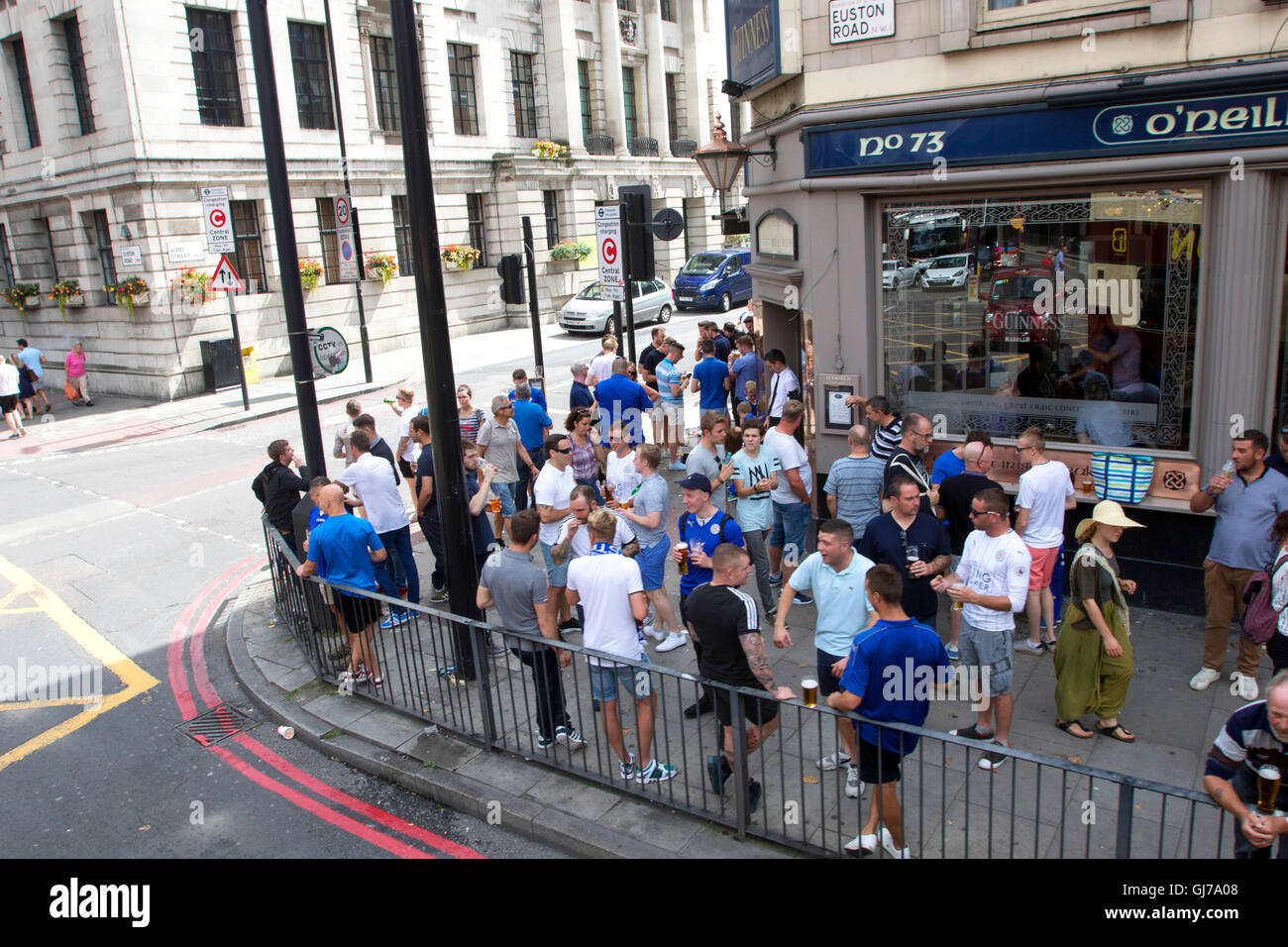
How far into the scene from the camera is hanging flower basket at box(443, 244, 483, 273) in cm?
3062

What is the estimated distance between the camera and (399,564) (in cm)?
905

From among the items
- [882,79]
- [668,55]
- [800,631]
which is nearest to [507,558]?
[800,631]

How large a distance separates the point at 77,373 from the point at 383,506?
18622mm

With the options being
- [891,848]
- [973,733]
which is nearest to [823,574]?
[891,848]

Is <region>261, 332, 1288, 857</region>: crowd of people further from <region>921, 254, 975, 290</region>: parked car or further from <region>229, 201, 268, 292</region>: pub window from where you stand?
<region>229, 201, 268, 292</region>: pub window

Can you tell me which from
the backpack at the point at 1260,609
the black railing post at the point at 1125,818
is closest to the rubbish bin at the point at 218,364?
the backpack at the point at 1260,609

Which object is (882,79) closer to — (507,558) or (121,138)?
(507,558)

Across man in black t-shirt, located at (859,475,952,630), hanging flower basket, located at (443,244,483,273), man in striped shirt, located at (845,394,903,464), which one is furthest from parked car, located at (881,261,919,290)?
hanging flower basket, located at (443,244,483,273)

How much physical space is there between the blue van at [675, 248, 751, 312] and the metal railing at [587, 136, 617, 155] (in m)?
7.46

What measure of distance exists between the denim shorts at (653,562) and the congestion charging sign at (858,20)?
504cm

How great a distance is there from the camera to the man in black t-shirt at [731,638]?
529 centimetres

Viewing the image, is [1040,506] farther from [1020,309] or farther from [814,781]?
[814,781]

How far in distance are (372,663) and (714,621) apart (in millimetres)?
3475

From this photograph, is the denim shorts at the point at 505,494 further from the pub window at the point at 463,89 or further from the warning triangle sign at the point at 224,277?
the pub window at the point at 463,89
